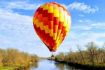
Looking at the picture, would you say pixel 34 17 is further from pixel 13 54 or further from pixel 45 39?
pixel 13 54

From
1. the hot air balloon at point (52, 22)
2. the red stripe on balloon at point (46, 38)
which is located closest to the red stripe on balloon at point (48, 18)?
the hot air balloon at point (52, 22)

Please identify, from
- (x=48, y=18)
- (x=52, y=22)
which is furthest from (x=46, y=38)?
(x=48, y=18)

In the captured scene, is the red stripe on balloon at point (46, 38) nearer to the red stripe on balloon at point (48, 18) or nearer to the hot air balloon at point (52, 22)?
the hot air balloon at point (52, 22)

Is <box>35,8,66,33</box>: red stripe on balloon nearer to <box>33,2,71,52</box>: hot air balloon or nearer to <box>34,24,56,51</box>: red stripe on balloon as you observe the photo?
<box>33,2,71,52</box>: hot air balloon

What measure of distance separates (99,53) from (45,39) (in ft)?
221

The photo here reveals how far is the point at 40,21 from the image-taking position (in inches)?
1113

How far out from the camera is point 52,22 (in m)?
27.9

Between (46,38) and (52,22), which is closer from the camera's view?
(52,22)

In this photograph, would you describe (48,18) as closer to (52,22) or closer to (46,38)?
(52,22)

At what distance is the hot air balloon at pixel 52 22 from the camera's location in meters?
27.8

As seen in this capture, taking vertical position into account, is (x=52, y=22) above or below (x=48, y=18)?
below

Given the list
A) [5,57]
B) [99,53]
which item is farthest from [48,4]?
[5,57]

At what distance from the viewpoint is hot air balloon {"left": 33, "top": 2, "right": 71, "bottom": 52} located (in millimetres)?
27828

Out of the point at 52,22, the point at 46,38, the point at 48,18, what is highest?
the point at 48,18
